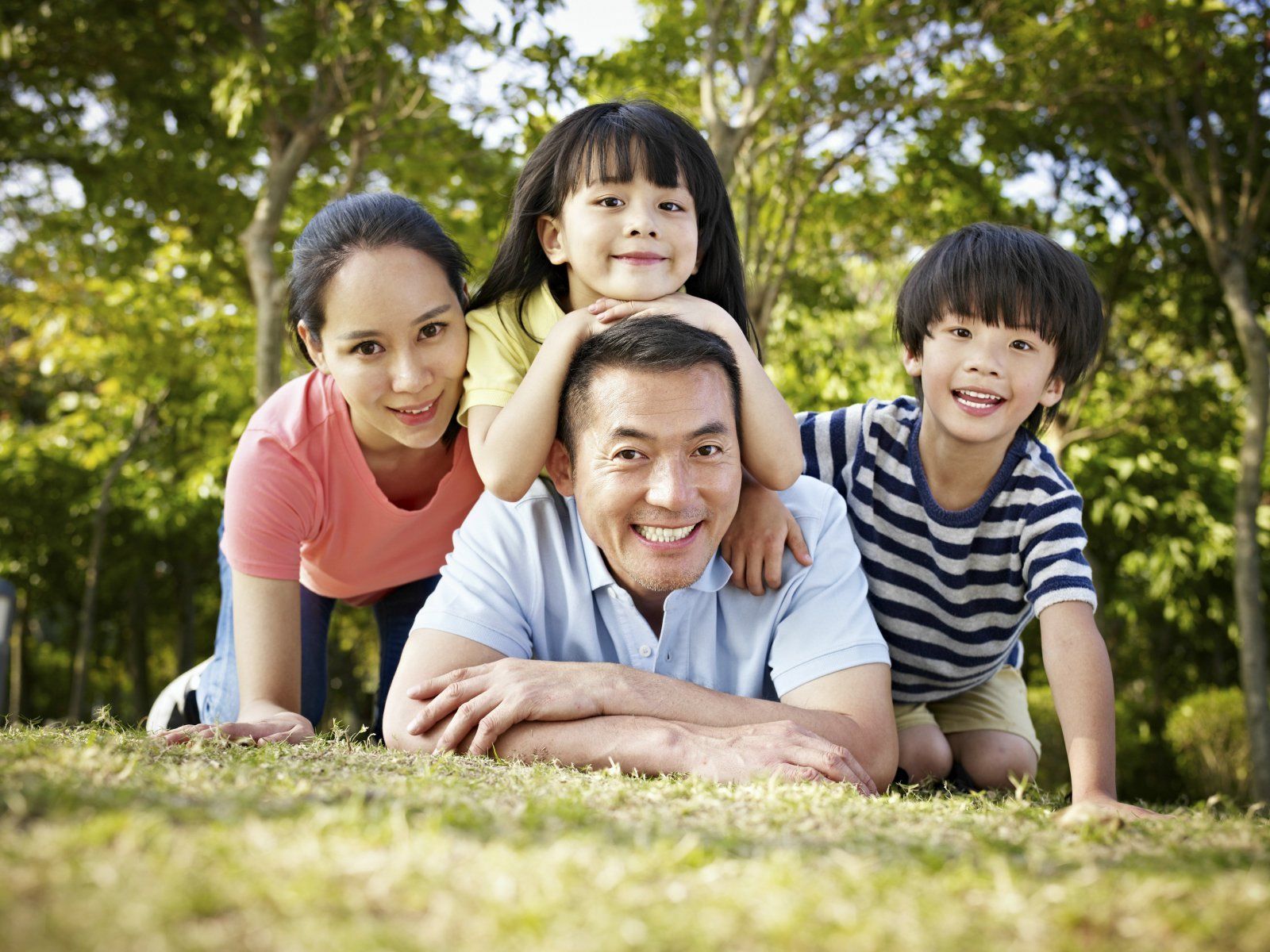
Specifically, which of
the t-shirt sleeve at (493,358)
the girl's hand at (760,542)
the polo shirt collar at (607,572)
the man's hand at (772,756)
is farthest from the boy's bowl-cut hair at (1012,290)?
the man's hand at (772,756)

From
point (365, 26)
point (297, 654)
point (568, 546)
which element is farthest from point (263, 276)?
point (568, 546)

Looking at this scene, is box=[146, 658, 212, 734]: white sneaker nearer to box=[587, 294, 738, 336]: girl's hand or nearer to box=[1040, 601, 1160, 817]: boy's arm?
box=[587, 294, 738, 336]: girl's hand

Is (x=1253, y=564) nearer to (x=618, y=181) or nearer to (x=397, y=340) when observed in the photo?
(x=618, y=181)

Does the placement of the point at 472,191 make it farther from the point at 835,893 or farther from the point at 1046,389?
the point at 835,893

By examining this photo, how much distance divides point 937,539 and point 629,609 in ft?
3.37

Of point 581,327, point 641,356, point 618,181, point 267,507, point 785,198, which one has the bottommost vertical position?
point 267,507

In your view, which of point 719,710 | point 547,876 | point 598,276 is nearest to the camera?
point 547,876

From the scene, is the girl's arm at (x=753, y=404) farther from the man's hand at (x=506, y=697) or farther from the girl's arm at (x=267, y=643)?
the girl's arm at (x=267, y=643)

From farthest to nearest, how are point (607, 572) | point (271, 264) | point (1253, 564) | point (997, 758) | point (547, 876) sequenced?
point (1253, 564), point (271, 264), point (997, 758), point (607, 572), point (547, 876)

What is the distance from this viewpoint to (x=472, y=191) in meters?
7.74

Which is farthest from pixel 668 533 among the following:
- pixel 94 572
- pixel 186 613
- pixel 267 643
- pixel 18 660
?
pixel 18 660

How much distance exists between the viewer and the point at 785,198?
29.2ft

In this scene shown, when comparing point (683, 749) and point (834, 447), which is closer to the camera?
point (683, 749)

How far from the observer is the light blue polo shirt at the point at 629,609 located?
3.28m
